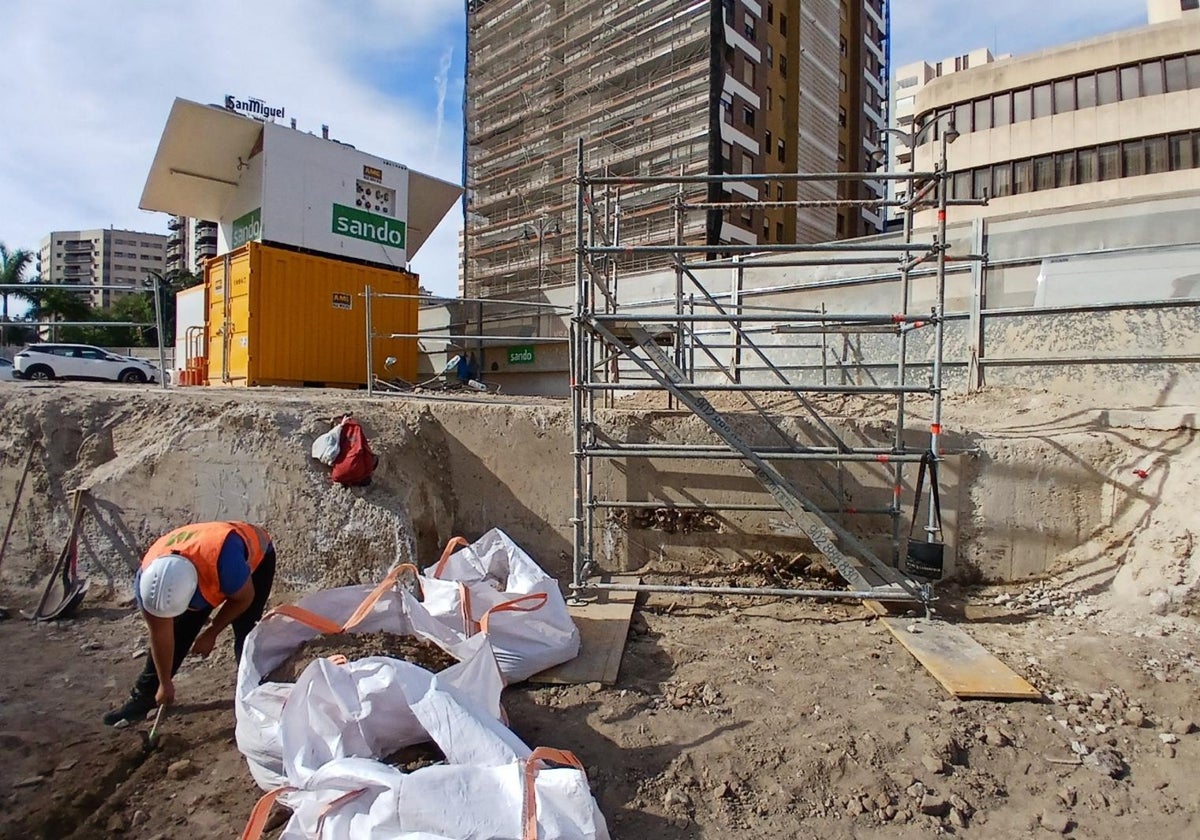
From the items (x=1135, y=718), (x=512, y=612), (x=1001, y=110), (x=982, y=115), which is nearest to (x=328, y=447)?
(x=512, y=612)

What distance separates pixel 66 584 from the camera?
5.08 meters

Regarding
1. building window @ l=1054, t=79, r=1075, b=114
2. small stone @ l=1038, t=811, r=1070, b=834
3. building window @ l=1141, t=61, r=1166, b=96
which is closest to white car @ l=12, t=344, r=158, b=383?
small stone @ l=1038, t=811, r=1070, b=834

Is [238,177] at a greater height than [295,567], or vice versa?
[238,177]

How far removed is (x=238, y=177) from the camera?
1073cm

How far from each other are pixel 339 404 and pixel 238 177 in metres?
6.78

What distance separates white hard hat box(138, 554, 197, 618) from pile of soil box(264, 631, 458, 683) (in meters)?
0.61

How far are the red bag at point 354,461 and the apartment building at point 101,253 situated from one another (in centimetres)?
11099

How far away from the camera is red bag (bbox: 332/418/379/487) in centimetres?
509

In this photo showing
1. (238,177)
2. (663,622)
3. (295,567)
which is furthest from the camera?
(238,177)

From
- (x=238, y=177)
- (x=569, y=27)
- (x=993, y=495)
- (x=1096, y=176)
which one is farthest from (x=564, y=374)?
(x=569, y=27)

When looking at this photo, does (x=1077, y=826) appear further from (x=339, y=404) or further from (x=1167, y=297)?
(x=1167, y=297)

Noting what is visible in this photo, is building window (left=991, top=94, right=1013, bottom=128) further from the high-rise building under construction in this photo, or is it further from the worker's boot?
the worker's boot

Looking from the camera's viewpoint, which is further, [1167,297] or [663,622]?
[1167,297]

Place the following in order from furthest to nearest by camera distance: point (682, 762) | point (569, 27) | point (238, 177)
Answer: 1. point (569, 27)
2. point (238, 177)
3. point (682, 762)
